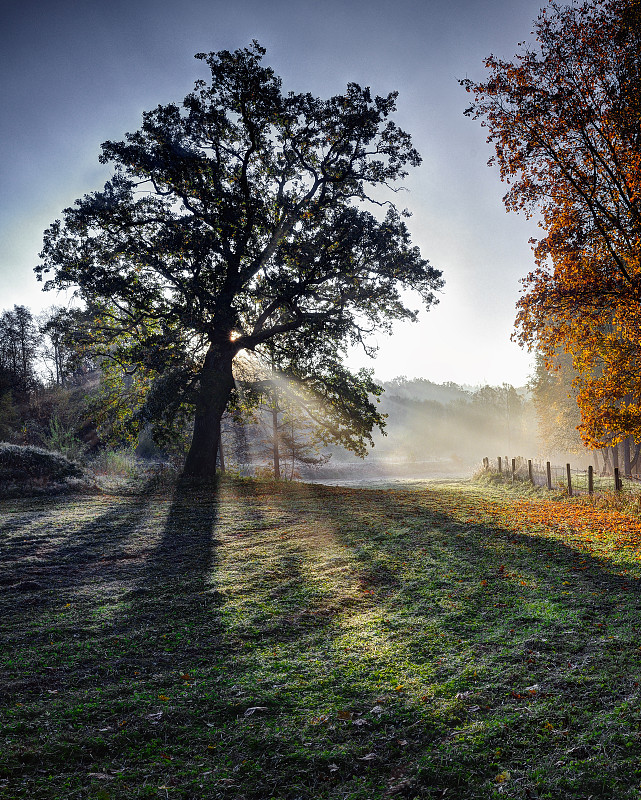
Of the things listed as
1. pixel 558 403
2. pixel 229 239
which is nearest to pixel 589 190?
pixel 229 239

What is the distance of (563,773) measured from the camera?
9.34 ft

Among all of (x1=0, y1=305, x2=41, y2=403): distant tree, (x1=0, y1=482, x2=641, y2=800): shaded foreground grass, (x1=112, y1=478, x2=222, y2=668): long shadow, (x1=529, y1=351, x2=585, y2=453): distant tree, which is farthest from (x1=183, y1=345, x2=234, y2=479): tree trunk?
(x1=529, y1=351, x2=585, y2=453): distant tree

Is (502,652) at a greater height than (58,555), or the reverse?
(58,555)

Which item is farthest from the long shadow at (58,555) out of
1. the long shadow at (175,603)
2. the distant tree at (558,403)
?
the distant tree at (558,403)

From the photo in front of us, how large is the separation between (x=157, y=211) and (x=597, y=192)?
507 inches

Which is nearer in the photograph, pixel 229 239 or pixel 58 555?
pixel 58 555

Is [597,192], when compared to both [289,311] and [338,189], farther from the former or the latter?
[289,311]

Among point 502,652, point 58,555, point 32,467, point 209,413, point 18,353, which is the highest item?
point 18,353

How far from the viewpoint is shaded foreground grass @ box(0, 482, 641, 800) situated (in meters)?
2.89

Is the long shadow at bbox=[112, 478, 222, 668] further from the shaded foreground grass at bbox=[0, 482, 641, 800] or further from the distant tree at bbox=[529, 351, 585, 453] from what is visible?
the distant tree at bbox=[529, 351, 585, 453]

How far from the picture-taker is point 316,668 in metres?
4.25

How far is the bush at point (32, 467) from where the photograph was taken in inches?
544

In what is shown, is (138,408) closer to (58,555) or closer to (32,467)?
(32,467)

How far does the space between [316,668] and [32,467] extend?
523 inches
